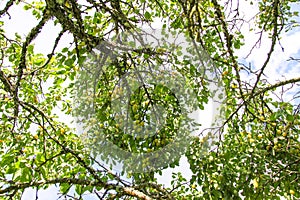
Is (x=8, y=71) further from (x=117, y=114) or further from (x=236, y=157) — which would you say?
(x=236, y=157)

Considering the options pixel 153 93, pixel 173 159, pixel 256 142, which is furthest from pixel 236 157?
pixel 153 93

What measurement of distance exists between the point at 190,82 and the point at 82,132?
0.84m

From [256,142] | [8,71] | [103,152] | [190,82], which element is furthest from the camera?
[8,71]

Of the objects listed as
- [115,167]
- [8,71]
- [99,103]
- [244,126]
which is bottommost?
[115,167]

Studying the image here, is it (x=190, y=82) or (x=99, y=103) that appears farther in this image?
(x=190, y=82)

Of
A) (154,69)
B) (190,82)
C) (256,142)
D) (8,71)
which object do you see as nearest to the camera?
(154,69)

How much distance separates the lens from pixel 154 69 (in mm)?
1992

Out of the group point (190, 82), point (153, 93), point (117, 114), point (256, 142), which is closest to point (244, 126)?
point (256, 142)

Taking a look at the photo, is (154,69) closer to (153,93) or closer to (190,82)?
(153,93)

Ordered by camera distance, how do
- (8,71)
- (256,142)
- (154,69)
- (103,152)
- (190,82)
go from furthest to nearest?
(8,71) → (256,142) → (190,82) → (103,152) → (154,69)

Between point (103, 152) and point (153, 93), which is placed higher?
point (153, 93)

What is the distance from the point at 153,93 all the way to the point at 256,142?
3.45ft

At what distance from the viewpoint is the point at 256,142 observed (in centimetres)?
258

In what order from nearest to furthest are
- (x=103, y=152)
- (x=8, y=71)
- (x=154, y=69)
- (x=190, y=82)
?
(x=154, y=69) < (x=103, y=152) < (x=190, y=82) < (x=8, y=71)
